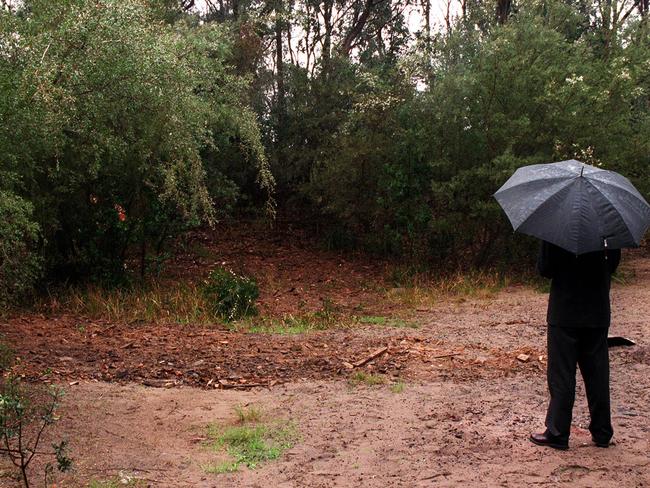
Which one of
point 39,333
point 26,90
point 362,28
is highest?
point 362,28

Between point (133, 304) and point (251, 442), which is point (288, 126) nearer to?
point (133, 304)

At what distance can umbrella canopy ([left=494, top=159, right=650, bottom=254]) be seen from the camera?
4348 millimetres

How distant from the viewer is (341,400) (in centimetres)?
588

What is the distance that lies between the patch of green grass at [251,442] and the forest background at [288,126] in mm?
2525

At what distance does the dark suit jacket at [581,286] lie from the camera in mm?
4461

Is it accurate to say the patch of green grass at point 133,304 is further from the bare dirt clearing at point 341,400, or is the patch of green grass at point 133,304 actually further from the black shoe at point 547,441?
the black shoe at point 547,441

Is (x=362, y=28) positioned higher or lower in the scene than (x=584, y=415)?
higher

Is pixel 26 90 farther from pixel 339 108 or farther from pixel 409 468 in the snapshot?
pixel 339 108

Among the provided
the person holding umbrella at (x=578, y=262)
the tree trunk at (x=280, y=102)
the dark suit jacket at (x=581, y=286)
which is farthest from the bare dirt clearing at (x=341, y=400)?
the tree trunk at (x=280, y=102)

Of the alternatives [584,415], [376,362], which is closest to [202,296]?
[376,362]

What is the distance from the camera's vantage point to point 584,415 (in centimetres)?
537

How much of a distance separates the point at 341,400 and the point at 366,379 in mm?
589

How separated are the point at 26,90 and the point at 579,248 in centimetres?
449

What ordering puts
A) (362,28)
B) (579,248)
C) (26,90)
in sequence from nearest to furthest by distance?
(579,248) → (26,90) → (362,28)
